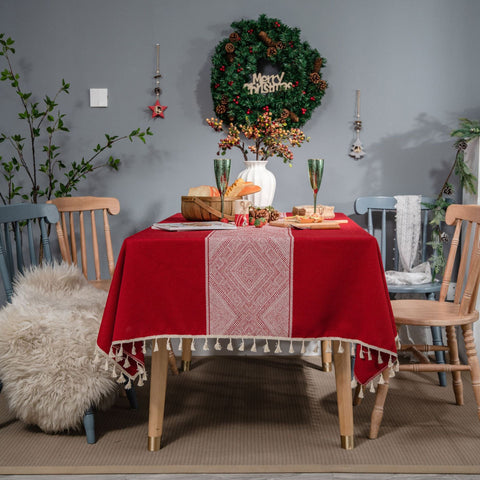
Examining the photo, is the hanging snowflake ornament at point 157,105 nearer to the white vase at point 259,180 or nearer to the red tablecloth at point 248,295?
the white vase at point 259,180

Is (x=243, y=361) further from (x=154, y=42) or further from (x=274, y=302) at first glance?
(x=154, y=42)

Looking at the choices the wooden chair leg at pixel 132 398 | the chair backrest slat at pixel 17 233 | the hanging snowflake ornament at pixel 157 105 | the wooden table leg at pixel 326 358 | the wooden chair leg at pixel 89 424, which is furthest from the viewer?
the hanging snowflake ornament at pixel 157 105

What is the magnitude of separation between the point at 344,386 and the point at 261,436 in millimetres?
413

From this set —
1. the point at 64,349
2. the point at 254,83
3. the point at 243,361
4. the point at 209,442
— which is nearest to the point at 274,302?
the point at 209,442

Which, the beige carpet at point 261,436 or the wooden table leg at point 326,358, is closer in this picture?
the beige carpet at point 261,436

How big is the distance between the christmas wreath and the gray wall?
9 cm

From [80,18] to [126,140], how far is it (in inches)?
30.2

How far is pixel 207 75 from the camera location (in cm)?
310

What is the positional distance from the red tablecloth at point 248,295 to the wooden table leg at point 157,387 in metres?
0.11

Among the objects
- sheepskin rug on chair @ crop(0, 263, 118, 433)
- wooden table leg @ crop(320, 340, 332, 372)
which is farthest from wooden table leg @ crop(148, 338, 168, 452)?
wooden table leg @ crop(320, 340, 332, 372)

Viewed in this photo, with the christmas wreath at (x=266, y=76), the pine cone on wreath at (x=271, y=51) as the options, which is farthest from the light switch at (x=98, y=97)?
the pine cone on wreath at (x=271, y=51)

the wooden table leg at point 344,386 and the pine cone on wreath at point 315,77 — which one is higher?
the pine cone on wreath at point 315,77

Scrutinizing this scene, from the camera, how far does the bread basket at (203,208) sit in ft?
7.00

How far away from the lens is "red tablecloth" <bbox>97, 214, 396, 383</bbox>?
1683 millimetres
